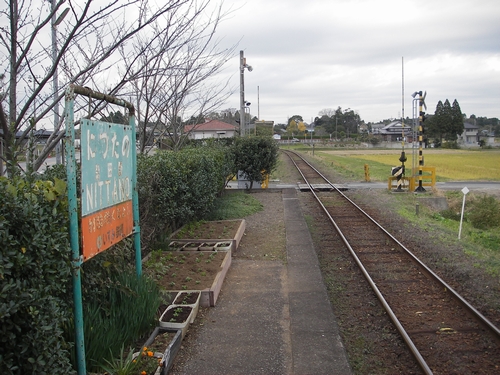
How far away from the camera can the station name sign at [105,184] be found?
12.1ft

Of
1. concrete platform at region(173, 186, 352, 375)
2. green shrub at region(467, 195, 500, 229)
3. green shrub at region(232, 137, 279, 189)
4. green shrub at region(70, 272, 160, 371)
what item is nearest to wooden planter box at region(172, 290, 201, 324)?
concrete platform at region(173, 186, 352, 375)

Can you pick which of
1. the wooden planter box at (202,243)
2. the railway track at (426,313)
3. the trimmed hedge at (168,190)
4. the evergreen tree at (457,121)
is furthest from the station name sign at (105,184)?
the evergreen tree at (457,121)

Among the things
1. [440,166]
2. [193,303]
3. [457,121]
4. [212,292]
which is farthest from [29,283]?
[457,121]

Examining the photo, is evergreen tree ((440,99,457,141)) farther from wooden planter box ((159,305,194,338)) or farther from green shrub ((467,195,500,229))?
wooden planter box ((159,305,194,338))

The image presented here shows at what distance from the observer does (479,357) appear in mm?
5262

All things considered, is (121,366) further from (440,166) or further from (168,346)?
(440,166)

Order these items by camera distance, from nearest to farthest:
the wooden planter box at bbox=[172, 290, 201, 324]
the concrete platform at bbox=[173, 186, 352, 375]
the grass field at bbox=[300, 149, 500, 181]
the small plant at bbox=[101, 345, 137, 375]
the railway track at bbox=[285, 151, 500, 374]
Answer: the small plant at bbox=[101, 345, 137, 375] → the concrete platform at bbox=[173, 186, 352, 375] → the railway track at bbox=[285, 151, 500, 374] → the wooden planter box at bbox=[172, 290, 201, 324] → the grass field at bbox=[300, 149, 500, 181]

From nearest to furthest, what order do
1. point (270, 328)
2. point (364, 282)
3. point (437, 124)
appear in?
1. point (270, 328)
2. point (364, 282)
3. point (437, 124)

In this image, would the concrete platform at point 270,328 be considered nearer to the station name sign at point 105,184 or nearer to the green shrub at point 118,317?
the green shrub at point 118,317

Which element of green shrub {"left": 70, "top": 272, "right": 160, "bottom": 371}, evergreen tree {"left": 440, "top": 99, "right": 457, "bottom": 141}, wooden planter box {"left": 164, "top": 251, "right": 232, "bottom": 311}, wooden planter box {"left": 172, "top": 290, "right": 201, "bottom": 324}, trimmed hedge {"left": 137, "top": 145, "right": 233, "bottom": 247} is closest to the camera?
green shrub {"left": 70, "top": 272, "right": 160, "bottom": 371}

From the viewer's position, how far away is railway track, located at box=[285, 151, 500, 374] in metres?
5.21

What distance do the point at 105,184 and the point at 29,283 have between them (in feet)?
4.35

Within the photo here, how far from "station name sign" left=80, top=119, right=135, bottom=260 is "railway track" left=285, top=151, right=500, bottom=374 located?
3.36m

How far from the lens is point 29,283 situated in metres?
2.97
